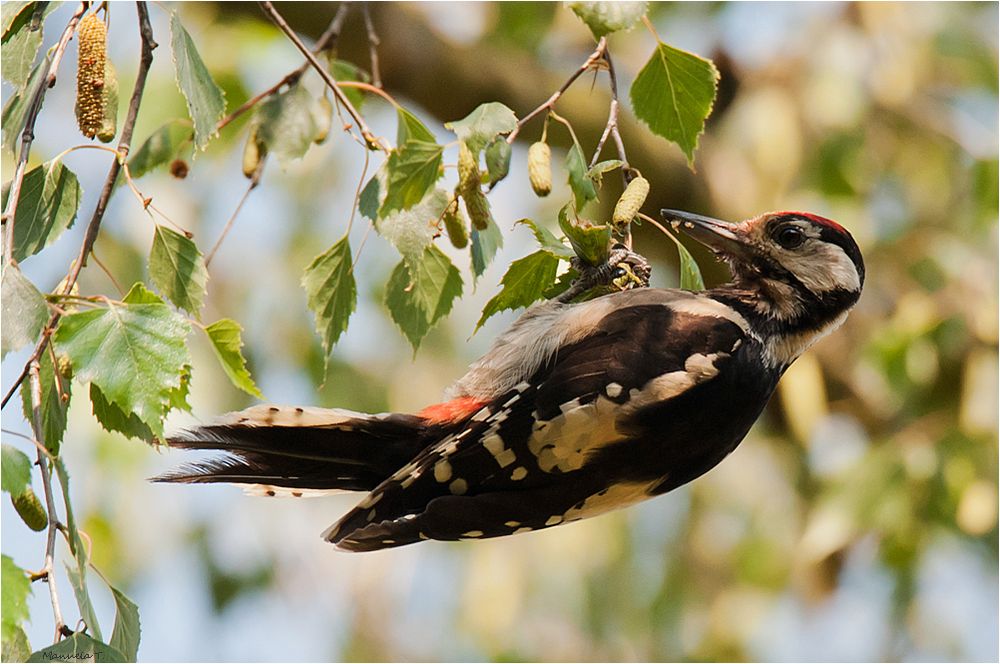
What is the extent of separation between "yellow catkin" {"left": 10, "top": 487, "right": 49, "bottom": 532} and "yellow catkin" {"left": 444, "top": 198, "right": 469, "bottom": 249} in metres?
0.90

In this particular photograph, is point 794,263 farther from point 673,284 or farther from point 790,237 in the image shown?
point 673,284

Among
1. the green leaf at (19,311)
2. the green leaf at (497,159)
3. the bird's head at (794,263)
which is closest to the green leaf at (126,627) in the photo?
the green leaf at (19,311)

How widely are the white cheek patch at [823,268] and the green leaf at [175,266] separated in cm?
150

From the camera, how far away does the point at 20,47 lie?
2.10 m

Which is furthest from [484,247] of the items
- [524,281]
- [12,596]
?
[12,596]

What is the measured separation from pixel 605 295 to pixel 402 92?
126 inches

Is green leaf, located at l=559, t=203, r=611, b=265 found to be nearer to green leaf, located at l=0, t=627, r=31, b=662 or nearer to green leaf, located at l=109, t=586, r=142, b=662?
green leaf, located at l=109, t=586, r=142, b=662

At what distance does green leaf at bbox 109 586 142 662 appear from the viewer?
207 cm

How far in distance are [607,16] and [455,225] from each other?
0.49 m

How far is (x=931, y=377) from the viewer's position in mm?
6078

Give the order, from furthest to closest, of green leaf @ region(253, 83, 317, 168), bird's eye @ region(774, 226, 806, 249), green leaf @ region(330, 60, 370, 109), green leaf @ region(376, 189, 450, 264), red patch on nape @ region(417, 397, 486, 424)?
green leaf @ region(330, 60, 370, 109), bird's eye @ region(774, 226, 806, 249), green leaf @ region(253, 83, 317, 168), red patch on nape @ region(417, 397, 486, 424), green leaf @ region(376, 189, 450, 264)

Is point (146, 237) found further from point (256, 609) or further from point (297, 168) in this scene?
point (256, 609)

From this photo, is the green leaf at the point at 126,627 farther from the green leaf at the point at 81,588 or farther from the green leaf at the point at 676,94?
the green leaf at the point at 676,94

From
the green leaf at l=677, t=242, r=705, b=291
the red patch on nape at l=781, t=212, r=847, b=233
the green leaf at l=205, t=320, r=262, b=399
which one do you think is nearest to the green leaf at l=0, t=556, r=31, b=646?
the green leaf at l=205, t=320, r=262, b=399
